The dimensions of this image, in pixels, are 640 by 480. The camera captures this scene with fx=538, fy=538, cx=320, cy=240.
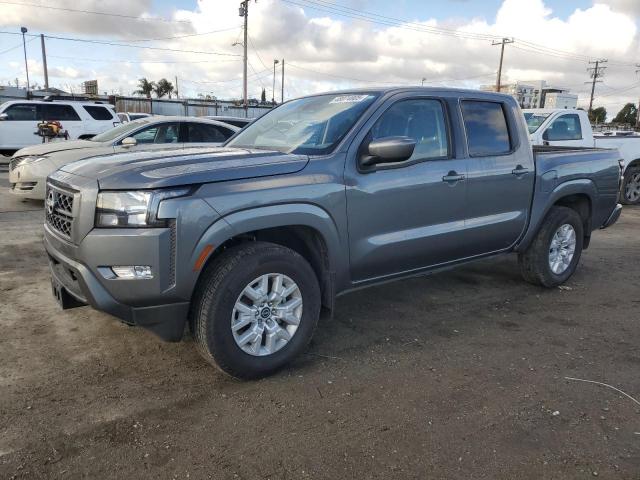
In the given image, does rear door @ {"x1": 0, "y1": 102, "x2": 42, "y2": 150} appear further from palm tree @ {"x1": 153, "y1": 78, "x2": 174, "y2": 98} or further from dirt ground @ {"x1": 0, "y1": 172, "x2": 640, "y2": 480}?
palm tree @ {"x1": 153, "y1": 78, "x2": 174, "y2": 98}

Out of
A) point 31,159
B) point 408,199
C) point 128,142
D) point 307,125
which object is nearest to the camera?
point 408,199

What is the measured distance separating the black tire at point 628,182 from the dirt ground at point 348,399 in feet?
26.8

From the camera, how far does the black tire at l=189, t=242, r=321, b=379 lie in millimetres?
3129

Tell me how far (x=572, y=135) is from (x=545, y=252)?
21.3 ft

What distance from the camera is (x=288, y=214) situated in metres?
3.33

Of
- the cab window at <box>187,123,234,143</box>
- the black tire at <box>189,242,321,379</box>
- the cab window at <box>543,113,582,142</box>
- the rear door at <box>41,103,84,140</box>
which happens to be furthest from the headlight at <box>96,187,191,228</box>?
the rear door at <box>41,103,84,140</box>

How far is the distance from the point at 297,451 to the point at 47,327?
97.3 inches

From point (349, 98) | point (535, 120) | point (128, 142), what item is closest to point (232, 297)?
point (349, 98)

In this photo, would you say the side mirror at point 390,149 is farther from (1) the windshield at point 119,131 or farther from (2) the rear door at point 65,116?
(2) the rear door at point 65,116

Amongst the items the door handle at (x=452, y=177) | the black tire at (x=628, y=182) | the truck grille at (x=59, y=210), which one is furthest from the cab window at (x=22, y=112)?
the black tire at (x=628, y=182)

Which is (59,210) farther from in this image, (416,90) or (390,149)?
(416,90)

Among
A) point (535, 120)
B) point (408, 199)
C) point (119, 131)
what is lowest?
point (408, 199)

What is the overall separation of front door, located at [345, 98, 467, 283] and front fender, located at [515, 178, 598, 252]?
1027 millimetres

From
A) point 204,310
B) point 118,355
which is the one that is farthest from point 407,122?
point 118,355
